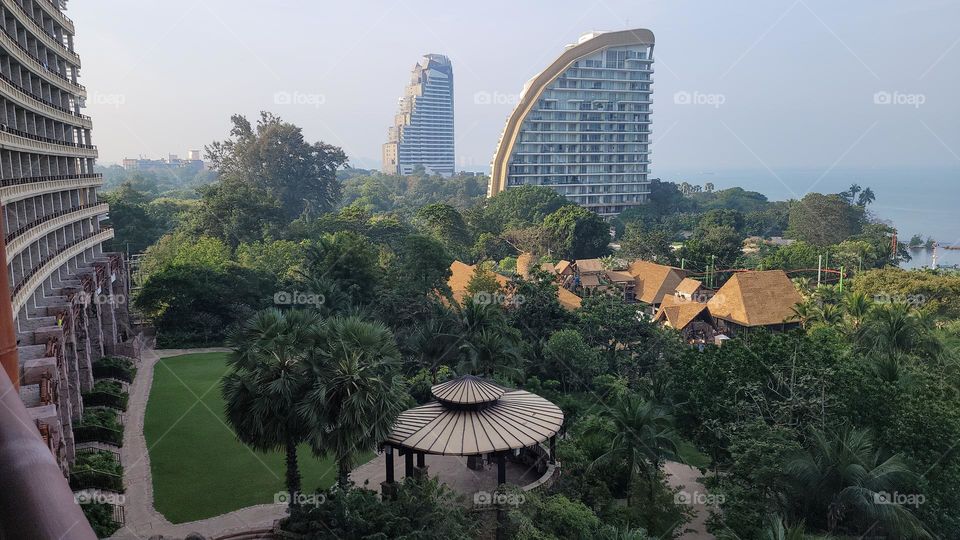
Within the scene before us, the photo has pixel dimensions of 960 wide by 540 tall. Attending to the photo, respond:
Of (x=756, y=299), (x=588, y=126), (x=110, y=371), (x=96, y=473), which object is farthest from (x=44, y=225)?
(x=588, y=126)

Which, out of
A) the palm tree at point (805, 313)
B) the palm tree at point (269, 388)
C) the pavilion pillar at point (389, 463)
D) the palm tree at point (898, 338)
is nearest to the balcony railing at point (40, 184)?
the palm tree at point (269, 388)

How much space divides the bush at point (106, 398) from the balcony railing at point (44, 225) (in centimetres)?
705

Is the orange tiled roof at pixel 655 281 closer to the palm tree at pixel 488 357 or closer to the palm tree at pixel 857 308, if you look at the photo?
the palm tree at pixel 857 308

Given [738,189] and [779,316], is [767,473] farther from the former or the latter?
[738,189]

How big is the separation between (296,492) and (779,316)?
37.2m

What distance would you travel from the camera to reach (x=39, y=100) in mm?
31797

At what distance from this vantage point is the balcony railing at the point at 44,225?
24.5 m

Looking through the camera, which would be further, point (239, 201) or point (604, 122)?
point (604, 122)

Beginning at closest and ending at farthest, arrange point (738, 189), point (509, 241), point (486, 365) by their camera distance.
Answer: point (486, 365) < point (509, 241) < point (738, 189)

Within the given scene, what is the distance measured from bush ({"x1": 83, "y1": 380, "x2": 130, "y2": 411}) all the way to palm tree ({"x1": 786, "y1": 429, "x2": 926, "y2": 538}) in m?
26.9

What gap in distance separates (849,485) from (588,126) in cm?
10680

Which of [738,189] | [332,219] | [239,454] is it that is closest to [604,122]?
[738,189]

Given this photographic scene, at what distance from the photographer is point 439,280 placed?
135 ft

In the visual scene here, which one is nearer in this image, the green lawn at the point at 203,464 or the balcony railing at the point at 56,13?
the green lawn at the point at 203,464
